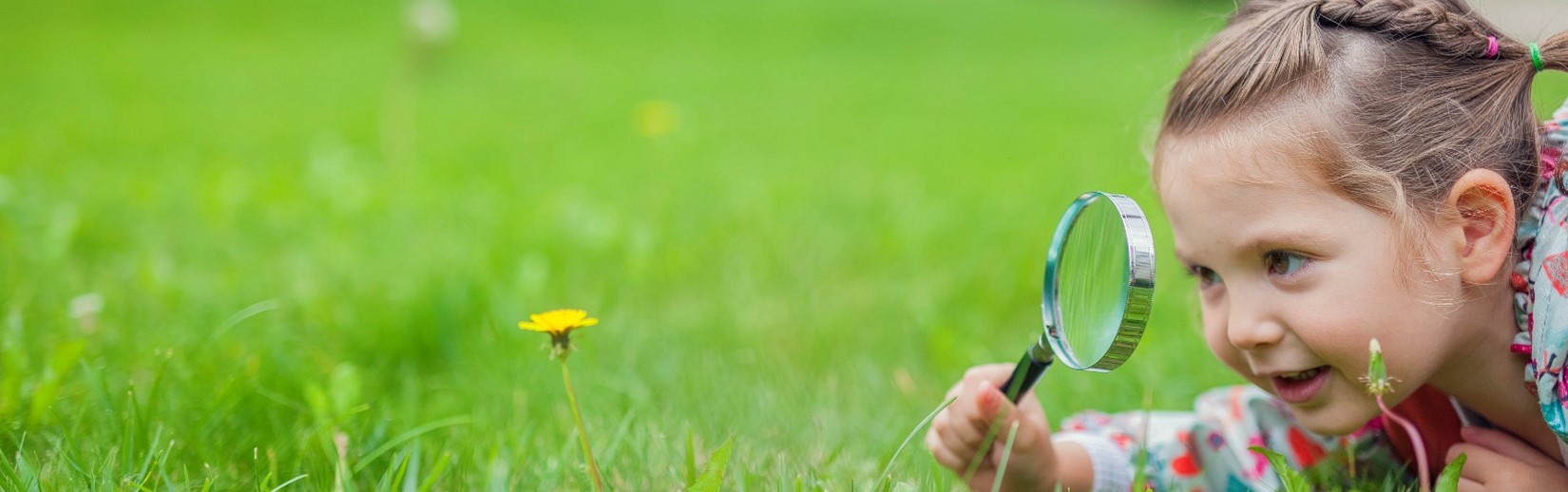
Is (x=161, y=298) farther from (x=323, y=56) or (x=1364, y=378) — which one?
(x=323, y=56)

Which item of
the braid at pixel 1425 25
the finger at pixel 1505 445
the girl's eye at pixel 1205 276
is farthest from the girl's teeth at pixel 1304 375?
the braid at pixel 1425 25

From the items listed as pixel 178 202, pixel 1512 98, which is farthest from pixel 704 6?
pixel 1512 98

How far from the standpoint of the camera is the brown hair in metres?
1.38

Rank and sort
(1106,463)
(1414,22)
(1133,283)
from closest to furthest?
(1133,283) → (1414,22) → (1106,463)

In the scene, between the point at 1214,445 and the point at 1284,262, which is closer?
the point at 1284,262

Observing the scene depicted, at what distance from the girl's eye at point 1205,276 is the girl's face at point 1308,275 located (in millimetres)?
31

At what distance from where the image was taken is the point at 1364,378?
51.3 inches

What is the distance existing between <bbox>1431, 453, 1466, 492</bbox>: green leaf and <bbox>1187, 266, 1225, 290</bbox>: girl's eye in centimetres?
30

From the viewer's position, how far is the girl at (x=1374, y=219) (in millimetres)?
1358

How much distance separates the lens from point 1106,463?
1.73 meters

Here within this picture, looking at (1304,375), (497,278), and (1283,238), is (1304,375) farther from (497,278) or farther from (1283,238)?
(497,278)

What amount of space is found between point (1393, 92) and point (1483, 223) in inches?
6.9

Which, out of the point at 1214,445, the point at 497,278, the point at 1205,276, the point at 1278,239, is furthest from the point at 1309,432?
the point at 497,278

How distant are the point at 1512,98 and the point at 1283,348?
400 millimetres
